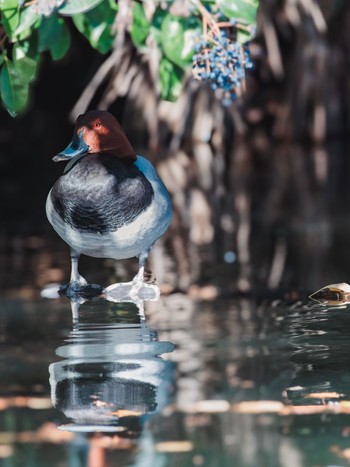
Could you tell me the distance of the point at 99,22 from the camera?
254 cm

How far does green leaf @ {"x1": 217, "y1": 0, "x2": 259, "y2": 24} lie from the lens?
2.32 metres

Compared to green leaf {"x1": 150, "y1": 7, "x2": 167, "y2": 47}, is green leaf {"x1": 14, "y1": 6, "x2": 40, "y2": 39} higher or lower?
green leaf {"x1": 150, "y1": 7, "x2": 167, "y2": 47}

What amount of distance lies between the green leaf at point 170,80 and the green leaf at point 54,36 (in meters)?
0.22

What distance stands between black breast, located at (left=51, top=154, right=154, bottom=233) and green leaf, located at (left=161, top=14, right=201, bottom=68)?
10.1 inches

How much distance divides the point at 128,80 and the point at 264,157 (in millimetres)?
1317

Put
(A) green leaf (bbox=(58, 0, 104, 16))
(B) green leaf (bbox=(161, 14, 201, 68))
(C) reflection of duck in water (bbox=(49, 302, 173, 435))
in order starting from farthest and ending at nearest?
(B) green leaf (bbox=(161, 14, 201, 68)) → (A) green leaf (bbox=(58, 0, 104, 16)) → (C) reflection of duck in water (bbox=(49, 302, 173, 435))

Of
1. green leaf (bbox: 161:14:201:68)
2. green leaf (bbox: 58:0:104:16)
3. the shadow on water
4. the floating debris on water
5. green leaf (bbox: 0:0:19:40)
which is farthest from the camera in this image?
the floating debris on water

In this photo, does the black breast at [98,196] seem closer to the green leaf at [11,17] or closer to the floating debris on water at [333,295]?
the green leaf at [11,17]

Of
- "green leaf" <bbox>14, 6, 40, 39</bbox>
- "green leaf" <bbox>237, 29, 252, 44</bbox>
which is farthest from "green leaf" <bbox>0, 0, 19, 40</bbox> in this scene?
"green leaf" <bbox>237, 29, 252, 44</bbox>

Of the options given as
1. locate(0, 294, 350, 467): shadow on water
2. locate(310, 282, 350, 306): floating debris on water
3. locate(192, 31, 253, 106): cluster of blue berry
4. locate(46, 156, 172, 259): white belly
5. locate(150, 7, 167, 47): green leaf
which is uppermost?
locate(150, 7, 167, 47): green leaf

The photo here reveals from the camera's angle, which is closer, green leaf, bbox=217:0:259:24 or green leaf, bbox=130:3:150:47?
green leaf, bbox=217:0:259:24

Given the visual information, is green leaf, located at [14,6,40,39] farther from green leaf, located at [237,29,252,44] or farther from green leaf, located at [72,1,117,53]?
green leaf, located at [237,29,252,44]

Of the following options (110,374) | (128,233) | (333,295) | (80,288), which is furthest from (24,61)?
(333,295)

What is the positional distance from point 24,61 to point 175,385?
0.83 m
